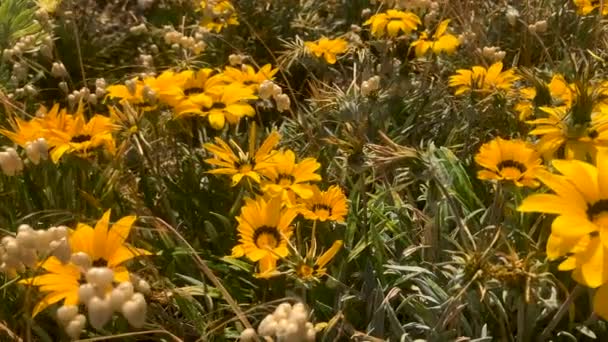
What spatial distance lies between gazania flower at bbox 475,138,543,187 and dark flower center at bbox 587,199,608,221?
301 mm

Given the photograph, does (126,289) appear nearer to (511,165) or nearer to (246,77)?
(511,165)

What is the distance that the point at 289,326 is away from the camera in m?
1.06

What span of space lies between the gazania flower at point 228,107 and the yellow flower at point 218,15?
1.01 m

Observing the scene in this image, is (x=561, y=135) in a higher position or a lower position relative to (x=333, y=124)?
higher

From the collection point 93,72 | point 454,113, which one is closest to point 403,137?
point 454,113

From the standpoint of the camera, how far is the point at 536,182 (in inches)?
56.8

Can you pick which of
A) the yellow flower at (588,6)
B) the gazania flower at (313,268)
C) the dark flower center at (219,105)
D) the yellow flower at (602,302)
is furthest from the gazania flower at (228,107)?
the yellow flower at (588,6)

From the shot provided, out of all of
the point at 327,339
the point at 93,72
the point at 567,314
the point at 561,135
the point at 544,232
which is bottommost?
the point at 93,72

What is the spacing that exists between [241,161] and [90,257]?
443mm

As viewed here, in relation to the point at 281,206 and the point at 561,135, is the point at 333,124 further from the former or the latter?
the point at 561,135

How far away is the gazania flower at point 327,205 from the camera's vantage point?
5.32 feet

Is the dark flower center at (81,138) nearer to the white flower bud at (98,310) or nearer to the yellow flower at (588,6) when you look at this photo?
the white flower bud at (98,310)

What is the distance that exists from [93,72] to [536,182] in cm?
210

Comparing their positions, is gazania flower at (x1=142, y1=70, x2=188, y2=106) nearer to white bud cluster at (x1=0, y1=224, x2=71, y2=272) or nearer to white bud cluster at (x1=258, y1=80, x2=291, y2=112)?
white bud cluster at (x1=258, y1=80, x2=291, y2=112)
